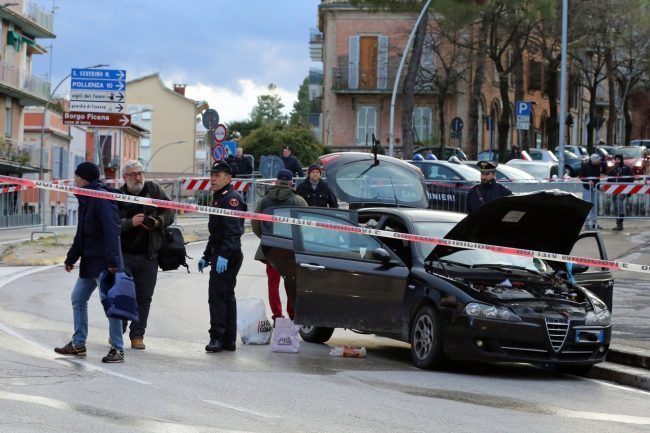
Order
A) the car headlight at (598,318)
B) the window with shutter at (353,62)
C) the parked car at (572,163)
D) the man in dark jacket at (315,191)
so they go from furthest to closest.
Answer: the window with shutter at (353,62) < the parked car at (572,163) < the man in dark jacket at (315,191) < the car headlight at (598,318)

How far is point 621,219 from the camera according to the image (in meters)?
31.5

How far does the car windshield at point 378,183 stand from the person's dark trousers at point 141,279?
9734 mm

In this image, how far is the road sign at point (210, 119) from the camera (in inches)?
1395

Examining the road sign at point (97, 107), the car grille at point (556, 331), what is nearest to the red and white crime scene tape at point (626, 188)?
the road sign at point (97, 107)

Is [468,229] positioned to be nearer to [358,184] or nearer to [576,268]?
[576,268]

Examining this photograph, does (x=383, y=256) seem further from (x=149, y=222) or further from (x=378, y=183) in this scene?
(x=378, y=183)

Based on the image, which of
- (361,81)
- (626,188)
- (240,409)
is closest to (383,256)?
(240,409)

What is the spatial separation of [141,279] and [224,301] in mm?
847

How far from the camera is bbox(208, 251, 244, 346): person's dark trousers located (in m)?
13.2

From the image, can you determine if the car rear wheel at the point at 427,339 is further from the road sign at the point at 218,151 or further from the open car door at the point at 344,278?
the road sign at the point at 218,151

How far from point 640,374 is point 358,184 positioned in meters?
11.5

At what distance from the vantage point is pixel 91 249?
12.2 meters

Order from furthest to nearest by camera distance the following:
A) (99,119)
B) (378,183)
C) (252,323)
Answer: (99,119) < (378,183) < (252,323)

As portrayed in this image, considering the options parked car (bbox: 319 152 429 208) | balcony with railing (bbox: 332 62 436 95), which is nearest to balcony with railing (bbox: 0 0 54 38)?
balcony with railing (bbox: 332 62 436 95)
